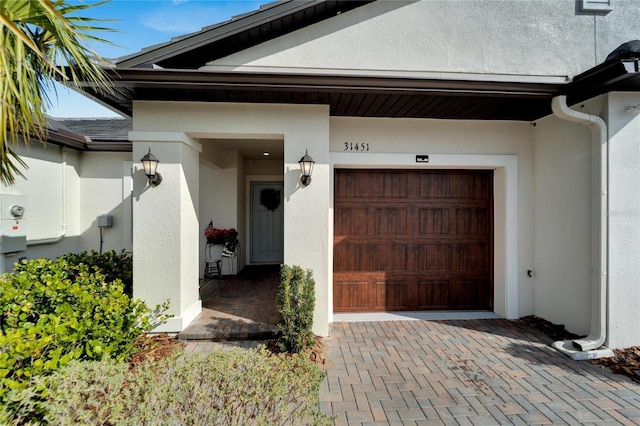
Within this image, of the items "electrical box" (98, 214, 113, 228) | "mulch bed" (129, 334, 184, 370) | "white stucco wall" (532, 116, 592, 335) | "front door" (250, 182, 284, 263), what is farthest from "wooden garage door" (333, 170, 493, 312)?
"electrical box" (98, 214, 113, 228)

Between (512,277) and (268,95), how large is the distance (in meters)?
5.06

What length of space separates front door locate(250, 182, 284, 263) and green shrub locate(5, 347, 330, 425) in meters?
6.68

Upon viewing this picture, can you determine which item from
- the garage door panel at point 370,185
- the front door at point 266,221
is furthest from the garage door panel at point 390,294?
the front door at point 266,221

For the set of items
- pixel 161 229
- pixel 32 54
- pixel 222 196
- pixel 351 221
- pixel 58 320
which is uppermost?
pixel 32 54

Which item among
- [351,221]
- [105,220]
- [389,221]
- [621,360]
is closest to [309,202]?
[351,221]

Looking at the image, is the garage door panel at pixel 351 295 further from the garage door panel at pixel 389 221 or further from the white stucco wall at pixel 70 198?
the white stucco wall at pixel 70 198

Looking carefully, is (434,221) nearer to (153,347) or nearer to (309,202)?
(309,202)

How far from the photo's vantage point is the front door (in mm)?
8711

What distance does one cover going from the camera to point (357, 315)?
5098 millimetres

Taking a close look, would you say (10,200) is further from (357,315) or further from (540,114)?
(540,114)

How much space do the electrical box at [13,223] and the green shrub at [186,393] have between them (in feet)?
14.9

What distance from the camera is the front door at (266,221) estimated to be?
28.6 ft

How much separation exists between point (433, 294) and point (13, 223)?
768 centimetres

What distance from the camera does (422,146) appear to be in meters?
4.95
